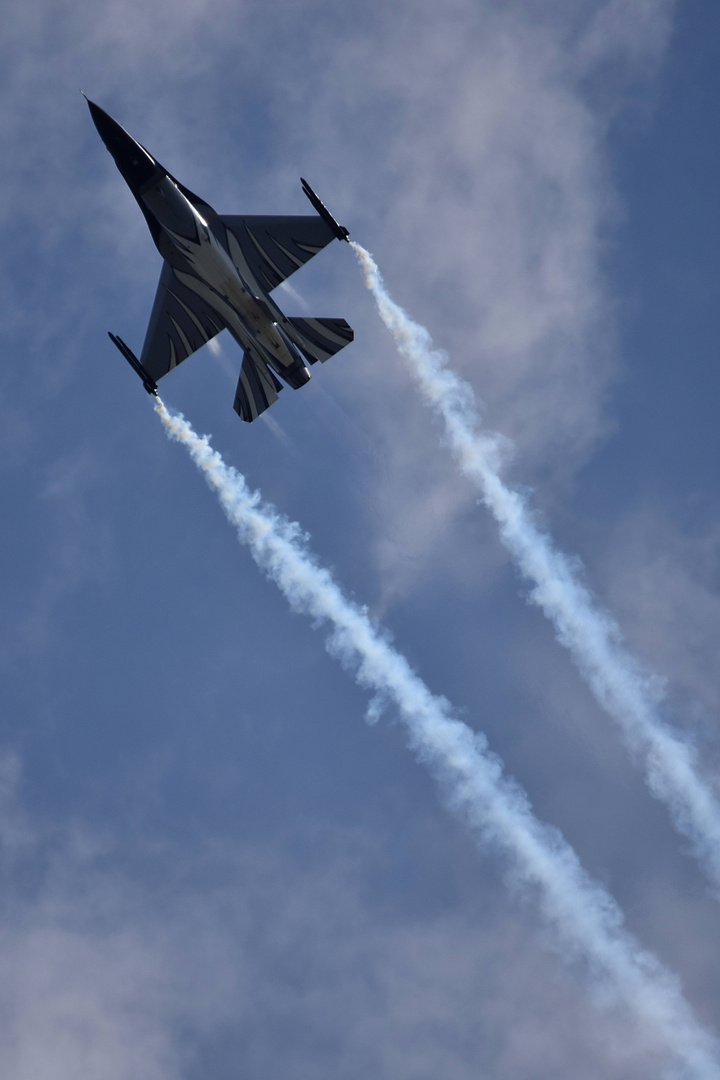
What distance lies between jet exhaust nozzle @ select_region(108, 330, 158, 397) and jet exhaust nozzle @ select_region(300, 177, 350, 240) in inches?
556

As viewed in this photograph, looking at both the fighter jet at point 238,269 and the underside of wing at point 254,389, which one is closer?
the fighter jet at point 238,269

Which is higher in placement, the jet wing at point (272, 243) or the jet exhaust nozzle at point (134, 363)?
the jet wing at point (272, 243)

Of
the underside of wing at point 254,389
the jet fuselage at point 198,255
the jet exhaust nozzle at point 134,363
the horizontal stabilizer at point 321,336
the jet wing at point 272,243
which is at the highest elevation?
the jet wing at point 272,243

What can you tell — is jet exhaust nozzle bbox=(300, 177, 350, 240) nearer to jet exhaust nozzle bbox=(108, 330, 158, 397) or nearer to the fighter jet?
the fighter jet

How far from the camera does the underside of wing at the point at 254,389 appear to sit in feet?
192

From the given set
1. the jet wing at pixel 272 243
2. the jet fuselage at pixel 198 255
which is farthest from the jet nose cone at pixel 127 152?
the jet wing at pixel 272 243

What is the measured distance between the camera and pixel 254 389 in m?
59.4

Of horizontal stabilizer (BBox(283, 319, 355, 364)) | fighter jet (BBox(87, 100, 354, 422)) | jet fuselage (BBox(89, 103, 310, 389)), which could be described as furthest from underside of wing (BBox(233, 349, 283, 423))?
horizontal stabilizer (BBox(283, 319, 355, 364))

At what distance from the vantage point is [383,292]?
58781 millimetres

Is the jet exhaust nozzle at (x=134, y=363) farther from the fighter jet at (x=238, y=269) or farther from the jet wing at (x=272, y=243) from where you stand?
the jet wing at (x=272, y=243)

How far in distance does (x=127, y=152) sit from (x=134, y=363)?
11.8 metres

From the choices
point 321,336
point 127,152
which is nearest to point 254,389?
point 321,336

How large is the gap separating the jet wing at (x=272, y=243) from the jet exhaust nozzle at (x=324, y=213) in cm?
274

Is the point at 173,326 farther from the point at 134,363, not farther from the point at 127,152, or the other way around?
the point at 127,152
